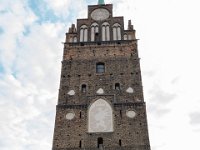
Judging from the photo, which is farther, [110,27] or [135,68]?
[110,27]

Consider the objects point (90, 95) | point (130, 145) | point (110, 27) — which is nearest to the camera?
point (130, 145)

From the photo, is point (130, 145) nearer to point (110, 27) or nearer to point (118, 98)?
point (118, 98)

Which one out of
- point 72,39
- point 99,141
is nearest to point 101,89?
point 99,141

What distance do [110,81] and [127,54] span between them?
2.54 meters

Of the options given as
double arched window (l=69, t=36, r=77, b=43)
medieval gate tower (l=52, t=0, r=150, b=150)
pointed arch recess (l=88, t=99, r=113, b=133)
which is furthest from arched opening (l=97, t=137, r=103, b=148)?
double arched window (l=69, t=36, r=77, b=43)

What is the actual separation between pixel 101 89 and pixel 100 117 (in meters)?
2.10

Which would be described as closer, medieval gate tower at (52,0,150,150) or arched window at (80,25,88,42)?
medieval gate tower at (52,0,150,150)

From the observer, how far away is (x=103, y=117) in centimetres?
1780

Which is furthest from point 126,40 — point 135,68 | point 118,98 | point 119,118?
point 119,118

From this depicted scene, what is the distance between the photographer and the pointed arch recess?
1734cm

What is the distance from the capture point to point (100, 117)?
700 inches

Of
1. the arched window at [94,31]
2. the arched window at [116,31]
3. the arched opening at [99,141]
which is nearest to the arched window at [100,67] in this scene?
the arched window at [94,31]

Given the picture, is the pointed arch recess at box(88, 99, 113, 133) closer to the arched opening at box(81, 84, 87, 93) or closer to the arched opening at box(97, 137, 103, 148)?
the arched opening at box(97, 137, 103, 148)

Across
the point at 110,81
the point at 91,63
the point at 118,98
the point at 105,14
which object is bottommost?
the point at 118,98
